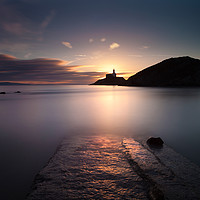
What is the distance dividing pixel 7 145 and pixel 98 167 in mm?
4993

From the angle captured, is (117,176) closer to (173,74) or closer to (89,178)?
(89,178)

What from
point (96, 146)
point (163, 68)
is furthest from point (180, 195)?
point (163, 68)

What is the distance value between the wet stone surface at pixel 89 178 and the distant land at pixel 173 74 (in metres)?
121

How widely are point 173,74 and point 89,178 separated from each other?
481ft

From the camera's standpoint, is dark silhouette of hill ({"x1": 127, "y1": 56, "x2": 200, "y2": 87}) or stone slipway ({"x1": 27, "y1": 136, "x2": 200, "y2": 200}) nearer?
stone slipway ({"x1": 27, "y1": 136, "x2": 200, "y2": 200})

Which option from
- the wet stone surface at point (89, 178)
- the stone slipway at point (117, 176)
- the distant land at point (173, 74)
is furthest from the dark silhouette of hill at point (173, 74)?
the wet stone surface at point (89, 178)

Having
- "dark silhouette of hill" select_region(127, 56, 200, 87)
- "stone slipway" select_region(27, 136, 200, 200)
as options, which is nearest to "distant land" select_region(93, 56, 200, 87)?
"dark silhouette of hill" select_region(127, 56, 200, 87)

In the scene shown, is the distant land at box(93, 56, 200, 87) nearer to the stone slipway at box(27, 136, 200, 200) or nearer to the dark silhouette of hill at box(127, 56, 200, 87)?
the dark silhouette of hill at box(127, 56, 200, 87)

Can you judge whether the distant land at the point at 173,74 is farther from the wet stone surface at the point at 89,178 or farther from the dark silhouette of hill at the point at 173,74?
the wet stone surface at the point at 89,178

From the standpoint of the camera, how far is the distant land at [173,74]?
110 meters

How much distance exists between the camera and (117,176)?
12.2 ft

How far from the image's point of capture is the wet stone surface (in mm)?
3146

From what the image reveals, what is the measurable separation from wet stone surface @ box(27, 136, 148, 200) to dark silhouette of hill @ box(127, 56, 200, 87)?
398 ft

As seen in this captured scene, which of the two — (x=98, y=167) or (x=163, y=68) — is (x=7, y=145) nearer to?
(x=98, y=167)
